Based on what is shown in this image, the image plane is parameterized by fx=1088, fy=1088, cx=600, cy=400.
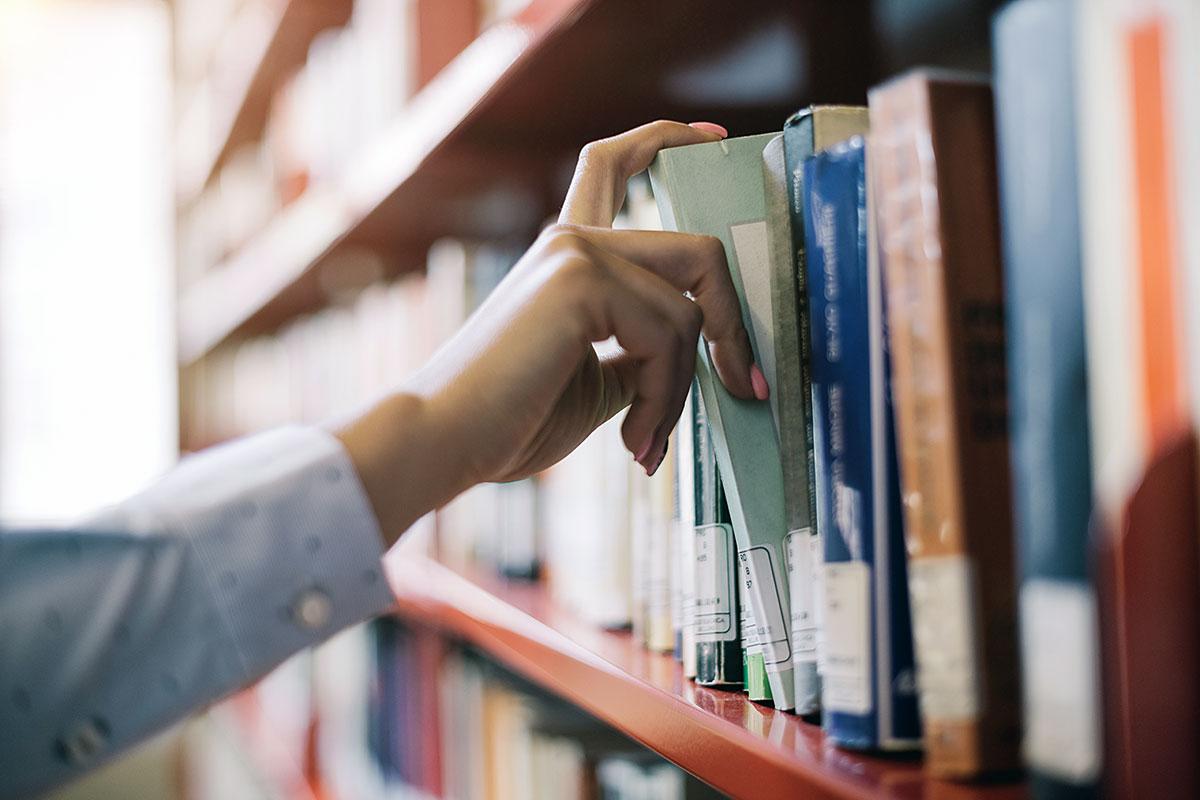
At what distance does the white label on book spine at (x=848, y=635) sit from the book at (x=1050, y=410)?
0.09 m

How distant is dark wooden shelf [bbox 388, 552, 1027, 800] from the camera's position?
432 mm

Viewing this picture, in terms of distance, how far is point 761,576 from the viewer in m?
0.57

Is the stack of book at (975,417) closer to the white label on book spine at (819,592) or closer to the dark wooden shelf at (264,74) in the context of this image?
the white label on book spine at (819,592)

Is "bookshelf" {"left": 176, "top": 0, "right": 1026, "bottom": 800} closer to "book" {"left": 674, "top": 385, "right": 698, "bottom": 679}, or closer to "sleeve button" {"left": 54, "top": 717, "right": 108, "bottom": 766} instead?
"book" {"left": 674, "top": 385, "right": 698, "bottom": 679}

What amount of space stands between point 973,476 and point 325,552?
0.34 meters

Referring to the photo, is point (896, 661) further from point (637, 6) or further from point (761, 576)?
point (637, 6)

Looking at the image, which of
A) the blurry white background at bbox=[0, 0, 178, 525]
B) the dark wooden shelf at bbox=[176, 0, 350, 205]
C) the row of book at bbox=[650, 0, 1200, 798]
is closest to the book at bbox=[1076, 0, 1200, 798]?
the row of book at bbox=[650, 0, 1200, 798]

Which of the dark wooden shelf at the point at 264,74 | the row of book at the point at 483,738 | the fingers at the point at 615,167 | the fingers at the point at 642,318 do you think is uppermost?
the dark wooden shelf at the point at 264,74

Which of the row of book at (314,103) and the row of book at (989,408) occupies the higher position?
the row of book at (314,103)

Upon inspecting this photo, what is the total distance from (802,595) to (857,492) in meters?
0.10

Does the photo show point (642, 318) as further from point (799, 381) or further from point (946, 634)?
point (946, 634)

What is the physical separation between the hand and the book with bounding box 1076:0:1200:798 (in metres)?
0.25

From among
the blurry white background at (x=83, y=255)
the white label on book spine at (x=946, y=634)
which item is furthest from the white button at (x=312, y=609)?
the blurry white background at (x=83, y=255)

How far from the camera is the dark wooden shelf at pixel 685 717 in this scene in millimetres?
432
